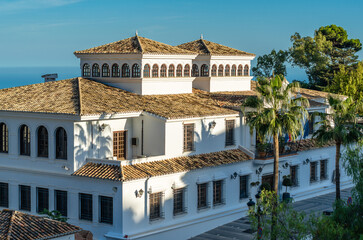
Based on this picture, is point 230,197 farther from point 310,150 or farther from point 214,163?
point 310,150

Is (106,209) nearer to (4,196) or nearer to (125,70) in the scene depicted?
(4,196)

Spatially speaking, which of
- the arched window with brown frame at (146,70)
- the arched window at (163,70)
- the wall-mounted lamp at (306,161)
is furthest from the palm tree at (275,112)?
the wall-mounted lamp at (306,161)

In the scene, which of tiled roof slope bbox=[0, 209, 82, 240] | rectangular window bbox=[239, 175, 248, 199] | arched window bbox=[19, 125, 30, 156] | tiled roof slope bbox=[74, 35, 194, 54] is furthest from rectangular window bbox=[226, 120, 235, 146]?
tiled roof slope bbox=[0, 209, 82, 240]

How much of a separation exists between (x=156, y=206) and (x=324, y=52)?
2482 inches

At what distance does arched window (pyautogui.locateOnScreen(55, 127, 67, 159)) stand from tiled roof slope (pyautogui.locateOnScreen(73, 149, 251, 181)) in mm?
1656

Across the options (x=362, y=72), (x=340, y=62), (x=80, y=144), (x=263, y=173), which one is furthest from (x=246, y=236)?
(x=340, y=62)

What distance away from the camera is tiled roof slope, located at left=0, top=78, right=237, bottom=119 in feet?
120

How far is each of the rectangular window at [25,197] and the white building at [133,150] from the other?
6 centimetres

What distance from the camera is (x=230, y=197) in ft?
133

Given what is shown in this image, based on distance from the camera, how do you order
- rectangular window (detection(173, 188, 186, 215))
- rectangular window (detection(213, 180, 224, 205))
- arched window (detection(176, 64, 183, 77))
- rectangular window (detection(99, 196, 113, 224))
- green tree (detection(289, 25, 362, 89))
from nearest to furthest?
rectangular window (detection(99, 196, 113, 224)) → rectangular window (detection(173, 188, 186, 215)) → rectangular window (detection(213, 180, 224, 205)) → arched window (detection(176, 64, 183, 77)) → green tree (detection(289, 25, 362, 89))

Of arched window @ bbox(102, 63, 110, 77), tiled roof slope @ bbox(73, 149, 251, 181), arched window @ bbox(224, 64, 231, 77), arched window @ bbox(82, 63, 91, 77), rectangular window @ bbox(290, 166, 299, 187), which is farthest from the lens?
arched window @ bbox(224, 64, 231, 77)

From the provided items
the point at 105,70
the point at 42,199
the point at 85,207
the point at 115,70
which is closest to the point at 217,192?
the point at 85,207

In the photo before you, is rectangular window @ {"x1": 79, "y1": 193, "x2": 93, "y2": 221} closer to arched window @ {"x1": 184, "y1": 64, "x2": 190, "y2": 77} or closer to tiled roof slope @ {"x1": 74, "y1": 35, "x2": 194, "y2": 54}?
tiled roof slope @ {"x1": 74, "y1": 35, "x2": 194, "y2": 54}

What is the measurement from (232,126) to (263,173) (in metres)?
3.96
